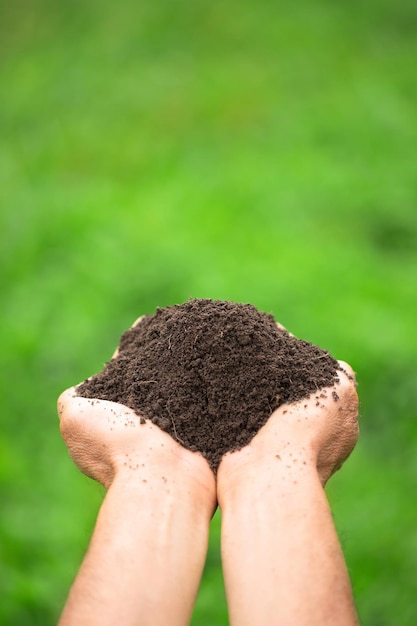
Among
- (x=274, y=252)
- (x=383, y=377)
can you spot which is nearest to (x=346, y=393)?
(x=383, y=377)

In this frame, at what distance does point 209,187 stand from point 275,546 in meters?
4.60

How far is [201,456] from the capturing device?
2371mm

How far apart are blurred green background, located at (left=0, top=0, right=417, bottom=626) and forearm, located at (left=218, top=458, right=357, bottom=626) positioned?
1.05 m

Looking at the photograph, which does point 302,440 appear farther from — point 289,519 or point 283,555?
point 283,555

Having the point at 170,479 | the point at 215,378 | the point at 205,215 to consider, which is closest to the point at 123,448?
the point at 170,479

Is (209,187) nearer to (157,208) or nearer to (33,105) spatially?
(157,208)

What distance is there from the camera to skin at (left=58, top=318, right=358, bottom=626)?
1972mm

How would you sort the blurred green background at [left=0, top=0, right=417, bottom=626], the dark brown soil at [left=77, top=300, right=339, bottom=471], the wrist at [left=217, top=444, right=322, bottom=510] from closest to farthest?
the wrist at [left=217, top=444, right=322, bottom=510], the dark brown soil at [left=77, top=300, right=339, bottom=471], the blurred green background at [left=0, top=0, right=417, bottom=626]

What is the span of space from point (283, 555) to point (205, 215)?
4.26 m

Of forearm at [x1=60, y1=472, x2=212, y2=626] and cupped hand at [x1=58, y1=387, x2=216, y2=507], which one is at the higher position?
cupped hand at [x1=58, y1=387, x2=216, y2=507]

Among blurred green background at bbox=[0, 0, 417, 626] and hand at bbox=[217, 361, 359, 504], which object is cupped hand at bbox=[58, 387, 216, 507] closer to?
hand at bbox=[217, 361, 359, 504]

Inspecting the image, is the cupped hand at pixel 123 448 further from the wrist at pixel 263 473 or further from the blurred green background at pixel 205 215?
the blurred green background at pixel 205 215

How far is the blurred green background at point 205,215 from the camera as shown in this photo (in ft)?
13.2

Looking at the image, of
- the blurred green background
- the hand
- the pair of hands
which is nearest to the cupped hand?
the pair of hands
